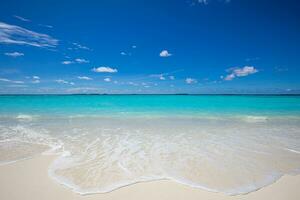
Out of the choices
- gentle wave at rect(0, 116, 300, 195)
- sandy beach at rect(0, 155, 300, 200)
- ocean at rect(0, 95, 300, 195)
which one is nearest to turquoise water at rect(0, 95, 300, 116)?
gentle wave at rect(0, 116, 300, 195)

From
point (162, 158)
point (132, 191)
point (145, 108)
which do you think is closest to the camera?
point (132, 191)

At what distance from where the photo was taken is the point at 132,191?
3205 mm

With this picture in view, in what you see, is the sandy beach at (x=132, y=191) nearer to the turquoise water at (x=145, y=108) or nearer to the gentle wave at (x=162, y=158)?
the gentle wave at (x=162, y=158)

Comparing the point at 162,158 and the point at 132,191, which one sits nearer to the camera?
the point at 132,191

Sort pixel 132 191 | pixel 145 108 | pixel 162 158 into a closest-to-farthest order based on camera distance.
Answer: pixel 132 191 → pixel 162 158 → pixel 145 108

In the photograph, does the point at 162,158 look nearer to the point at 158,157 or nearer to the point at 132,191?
the point at 158,157

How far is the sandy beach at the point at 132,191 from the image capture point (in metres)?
3.03

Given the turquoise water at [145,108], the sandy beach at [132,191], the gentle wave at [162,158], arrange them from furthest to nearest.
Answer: the turquoise water at [145,108] < the gentle wave at [162,158] < the sandy beach at [132,191]

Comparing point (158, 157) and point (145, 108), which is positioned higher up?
point (145, 108)

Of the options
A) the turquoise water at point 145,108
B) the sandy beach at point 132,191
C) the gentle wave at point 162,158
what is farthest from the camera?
the turquoise water at point 145,108

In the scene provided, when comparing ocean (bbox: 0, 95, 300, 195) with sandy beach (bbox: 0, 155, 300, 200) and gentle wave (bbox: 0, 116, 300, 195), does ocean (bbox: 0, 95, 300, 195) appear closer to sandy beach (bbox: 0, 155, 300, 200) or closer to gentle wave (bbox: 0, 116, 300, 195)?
gentle wave (bbox: 0, 116, 300, 195)

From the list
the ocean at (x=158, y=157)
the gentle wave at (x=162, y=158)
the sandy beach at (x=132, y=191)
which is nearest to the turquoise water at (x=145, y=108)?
the gentle wave at (x=162, y=158)

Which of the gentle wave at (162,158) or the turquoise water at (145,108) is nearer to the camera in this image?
the gentle wave at (162,158)

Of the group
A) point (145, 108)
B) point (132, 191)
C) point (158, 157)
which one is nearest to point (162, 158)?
point (158, 157)
